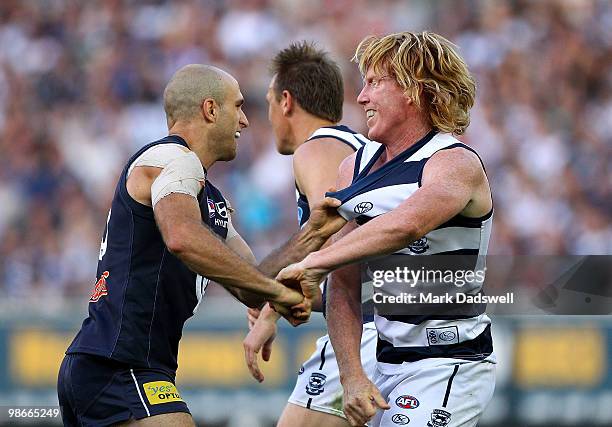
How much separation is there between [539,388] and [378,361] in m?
3.40

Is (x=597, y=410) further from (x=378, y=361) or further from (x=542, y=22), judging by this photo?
(x=542, y=22)

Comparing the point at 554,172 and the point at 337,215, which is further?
the point at 554,172

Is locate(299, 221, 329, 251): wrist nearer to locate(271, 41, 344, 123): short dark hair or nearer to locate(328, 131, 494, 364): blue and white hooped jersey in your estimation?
locate(328, 131, 494, 364): blue and white hooped jersey

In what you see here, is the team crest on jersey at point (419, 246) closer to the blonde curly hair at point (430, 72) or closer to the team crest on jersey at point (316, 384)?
the blonde curly hair at point (430, 72)

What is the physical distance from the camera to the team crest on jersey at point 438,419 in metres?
4.57

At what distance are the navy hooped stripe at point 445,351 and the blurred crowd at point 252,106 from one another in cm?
571

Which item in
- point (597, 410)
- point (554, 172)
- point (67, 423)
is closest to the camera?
point (67, 423)

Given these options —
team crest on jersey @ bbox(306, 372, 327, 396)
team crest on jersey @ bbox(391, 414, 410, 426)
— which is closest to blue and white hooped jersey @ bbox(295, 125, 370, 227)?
team crest on jersey @ bbox(306, 372, 327, 396)

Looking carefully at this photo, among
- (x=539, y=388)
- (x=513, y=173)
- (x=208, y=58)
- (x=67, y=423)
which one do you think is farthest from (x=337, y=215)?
(x=208, y=58)

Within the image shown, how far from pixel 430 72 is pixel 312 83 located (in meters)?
1.86

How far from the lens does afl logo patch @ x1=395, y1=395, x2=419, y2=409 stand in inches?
182

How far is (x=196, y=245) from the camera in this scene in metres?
4.73

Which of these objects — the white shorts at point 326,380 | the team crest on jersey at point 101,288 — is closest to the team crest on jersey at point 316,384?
the white shorts at point 326,380

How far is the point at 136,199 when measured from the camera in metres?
4.96
